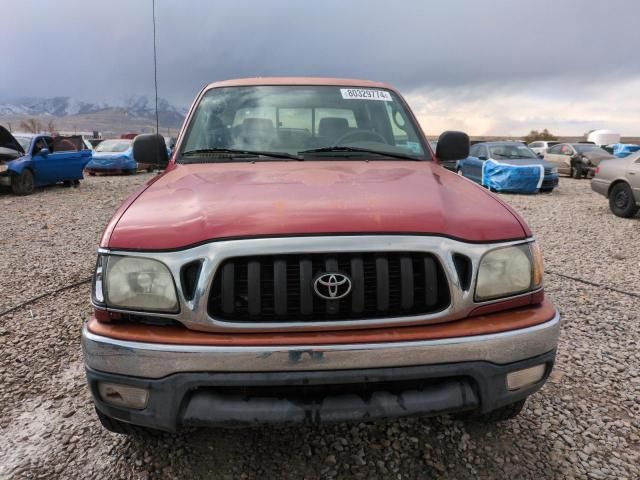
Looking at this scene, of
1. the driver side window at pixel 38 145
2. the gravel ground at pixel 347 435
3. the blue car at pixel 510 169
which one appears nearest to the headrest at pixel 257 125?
the gravel ground at pixel 347 435

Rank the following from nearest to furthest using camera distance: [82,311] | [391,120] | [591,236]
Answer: [391,120] → [82,311] → [591,236]

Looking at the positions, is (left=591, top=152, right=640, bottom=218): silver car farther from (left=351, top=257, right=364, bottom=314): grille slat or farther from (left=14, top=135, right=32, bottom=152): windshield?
(left=14, top=135, right=32, bottom=152): windshield

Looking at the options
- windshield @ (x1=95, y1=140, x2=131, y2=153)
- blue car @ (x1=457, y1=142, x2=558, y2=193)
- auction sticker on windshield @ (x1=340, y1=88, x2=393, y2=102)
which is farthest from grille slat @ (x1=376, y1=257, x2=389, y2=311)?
windshield @ (x1=95, y1=140, x2=131, y2=153)

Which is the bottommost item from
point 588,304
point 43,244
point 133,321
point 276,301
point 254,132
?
point 43,244

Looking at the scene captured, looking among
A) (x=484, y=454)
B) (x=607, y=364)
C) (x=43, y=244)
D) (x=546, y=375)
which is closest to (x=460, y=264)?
(x=546, y=375)

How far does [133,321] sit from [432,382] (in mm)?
1183

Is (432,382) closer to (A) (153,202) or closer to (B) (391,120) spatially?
(A) (153,202)

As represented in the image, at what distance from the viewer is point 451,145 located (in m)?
3.30

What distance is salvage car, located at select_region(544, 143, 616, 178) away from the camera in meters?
18.0

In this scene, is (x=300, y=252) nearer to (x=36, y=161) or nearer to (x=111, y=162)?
(x=36, y=161)

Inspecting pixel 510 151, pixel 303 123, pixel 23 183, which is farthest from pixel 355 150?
pixel 510 151

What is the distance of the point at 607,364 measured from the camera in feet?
10.4

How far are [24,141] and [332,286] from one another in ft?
42.9

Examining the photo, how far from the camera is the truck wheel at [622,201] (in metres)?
8.93
